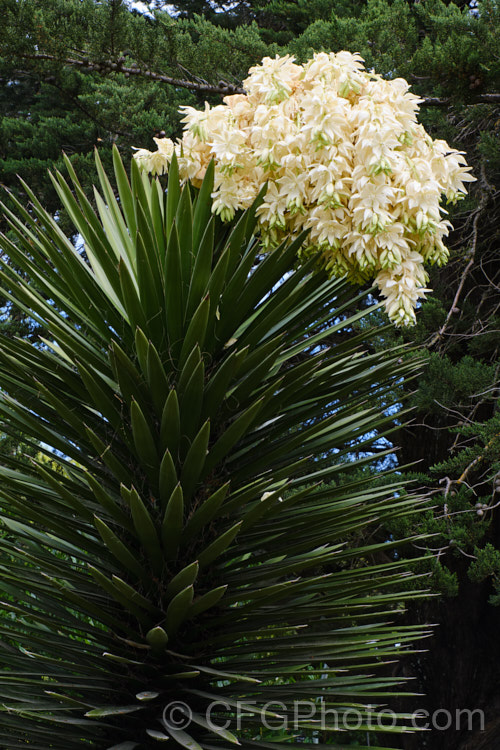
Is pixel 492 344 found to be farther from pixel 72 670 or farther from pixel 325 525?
pixel 72 670

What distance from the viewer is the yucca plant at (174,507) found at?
5.55ft

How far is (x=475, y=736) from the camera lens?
16.3ft

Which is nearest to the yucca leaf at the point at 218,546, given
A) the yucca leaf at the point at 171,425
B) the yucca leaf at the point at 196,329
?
the yucca leaf at the point at 171,425

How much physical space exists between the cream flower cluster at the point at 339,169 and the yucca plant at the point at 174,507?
126 millimetres

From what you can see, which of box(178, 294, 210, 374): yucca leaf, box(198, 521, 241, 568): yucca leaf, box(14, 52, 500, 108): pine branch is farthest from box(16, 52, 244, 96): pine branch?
box(198, 521, 241, 568): yucca leaf

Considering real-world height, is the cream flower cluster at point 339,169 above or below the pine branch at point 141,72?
below

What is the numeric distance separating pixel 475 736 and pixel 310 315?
159 inches

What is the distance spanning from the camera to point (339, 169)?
179 cm

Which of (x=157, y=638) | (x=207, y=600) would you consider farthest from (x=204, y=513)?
(x=157, y=638)

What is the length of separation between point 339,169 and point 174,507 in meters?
0.94

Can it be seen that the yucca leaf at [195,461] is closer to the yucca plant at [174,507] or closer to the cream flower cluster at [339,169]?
the yucca plant at [174,507]

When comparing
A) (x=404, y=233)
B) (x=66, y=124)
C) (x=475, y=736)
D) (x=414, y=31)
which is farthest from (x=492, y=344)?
(x=66, y=124)

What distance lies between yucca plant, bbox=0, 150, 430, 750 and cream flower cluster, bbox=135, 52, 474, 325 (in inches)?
4.9

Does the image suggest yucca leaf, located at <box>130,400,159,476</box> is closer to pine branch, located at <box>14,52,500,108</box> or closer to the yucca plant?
the yucca plant
